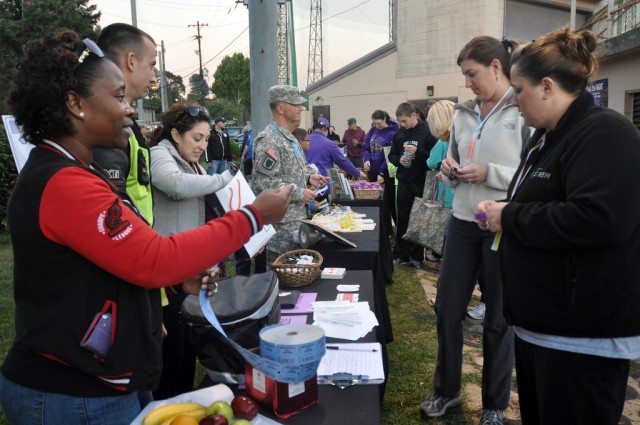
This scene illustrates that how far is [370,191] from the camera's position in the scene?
6.40 metres

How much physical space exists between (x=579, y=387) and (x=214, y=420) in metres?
1.14

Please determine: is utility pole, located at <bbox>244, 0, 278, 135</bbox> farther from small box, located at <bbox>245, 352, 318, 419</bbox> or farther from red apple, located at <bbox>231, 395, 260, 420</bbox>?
red apple, located at <bbox>231, 395, 260, 420</bbox>

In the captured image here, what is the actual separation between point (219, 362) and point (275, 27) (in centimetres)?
439

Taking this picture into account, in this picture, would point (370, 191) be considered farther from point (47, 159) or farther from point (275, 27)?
point (47, 159)

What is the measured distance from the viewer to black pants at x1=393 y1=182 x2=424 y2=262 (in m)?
6.47

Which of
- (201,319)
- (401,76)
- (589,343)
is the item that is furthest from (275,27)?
(401,76)

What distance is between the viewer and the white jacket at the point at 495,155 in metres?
2.63

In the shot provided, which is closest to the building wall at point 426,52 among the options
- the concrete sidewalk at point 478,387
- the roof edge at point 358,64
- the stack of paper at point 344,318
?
the roof edge at point 358,64

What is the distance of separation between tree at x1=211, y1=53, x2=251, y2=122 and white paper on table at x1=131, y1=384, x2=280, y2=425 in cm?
6118

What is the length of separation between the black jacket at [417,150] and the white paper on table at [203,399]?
5.12 m

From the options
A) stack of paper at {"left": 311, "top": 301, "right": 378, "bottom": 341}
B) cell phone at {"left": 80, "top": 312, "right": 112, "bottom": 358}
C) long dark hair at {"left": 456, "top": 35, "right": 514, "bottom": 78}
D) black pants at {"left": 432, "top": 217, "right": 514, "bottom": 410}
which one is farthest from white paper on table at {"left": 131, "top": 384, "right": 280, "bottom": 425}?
long dark hair at {"left": 456, "top": 35, "right": 514, "bottom": 78}

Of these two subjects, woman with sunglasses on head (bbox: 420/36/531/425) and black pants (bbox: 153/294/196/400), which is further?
woman with sunglasses on head (bbox: 420/36/531/425)

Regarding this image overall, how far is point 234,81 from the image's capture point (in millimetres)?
61469

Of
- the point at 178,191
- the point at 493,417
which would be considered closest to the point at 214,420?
the point at 178,191
